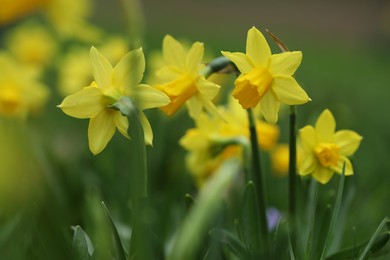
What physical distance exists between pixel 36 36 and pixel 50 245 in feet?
5.70

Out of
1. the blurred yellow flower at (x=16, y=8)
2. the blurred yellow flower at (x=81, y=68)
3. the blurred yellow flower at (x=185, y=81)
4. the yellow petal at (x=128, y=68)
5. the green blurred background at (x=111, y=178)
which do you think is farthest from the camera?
the blurred yellow flower at (x=81, y=68)

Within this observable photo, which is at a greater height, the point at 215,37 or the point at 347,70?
the point at 347,70

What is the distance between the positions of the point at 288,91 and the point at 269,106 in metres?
0.03

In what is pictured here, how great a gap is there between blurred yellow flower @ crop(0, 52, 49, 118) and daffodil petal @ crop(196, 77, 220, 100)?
52 centimetres

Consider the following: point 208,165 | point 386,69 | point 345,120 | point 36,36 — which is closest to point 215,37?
point 386,69

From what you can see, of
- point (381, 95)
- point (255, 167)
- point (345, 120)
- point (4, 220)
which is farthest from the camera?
point (381, 95)

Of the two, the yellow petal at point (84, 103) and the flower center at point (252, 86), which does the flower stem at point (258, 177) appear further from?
the yellow petal at point (84, 103)

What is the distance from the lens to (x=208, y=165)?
4.07 ft

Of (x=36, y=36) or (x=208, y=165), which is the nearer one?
(x=208, y=165)

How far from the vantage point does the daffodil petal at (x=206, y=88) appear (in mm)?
874

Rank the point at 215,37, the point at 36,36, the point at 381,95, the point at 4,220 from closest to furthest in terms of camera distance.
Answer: the point at 4,220 < the point at 36,36 < the point at 381,95 < the point at 215,37

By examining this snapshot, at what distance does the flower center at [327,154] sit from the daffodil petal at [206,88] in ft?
0.51

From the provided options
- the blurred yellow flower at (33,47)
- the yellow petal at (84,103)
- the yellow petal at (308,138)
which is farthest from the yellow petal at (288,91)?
the blurred yellow flower at (33,47)

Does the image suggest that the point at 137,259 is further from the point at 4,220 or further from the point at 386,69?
the point at 386,69
